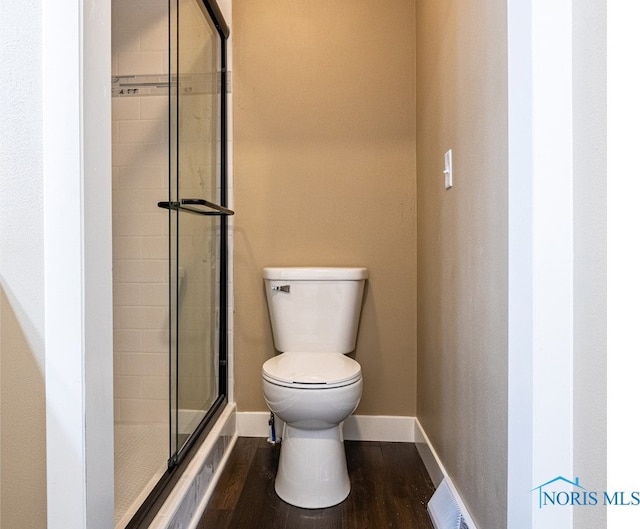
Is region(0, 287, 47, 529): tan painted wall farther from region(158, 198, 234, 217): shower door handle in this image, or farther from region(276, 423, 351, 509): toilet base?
region(276, 423, 351, 509): toilet base

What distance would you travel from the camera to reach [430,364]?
153cm

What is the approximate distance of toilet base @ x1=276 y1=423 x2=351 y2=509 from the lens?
4.26 feet

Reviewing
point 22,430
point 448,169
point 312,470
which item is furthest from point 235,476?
point 448,169

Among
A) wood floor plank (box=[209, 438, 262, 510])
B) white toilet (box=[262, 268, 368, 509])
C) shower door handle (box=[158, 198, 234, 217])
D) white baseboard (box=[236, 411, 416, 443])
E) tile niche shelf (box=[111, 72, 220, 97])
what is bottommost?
wood floor plank (box=[209, 438, 262, 510])

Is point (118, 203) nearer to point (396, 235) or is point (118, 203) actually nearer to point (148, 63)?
point (148, 63)

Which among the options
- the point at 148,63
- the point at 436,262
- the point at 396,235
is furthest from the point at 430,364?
the point at 148,63

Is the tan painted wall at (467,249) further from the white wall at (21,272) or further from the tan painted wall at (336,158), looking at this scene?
the white wall at (21,272)

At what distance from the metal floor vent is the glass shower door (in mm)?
840

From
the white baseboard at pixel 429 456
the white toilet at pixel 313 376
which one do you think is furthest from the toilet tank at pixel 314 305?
the white baseboard at pixel 429 456

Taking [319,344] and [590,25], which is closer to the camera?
[590,25]

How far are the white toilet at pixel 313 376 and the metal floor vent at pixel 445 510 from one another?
30 centimetres

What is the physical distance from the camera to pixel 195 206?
58.7 inches

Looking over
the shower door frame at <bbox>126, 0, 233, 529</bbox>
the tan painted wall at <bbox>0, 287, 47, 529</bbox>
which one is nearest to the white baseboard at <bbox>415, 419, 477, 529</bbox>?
the shower door frame at <bbox>126, 0, 233, 529</bbox>

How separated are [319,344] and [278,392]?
415 millimetres
